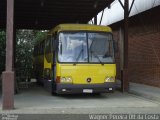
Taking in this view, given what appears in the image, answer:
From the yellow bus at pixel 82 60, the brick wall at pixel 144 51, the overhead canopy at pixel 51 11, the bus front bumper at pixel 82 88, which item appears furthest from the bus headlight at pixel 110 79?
the overhead canopy at pixel 51 11

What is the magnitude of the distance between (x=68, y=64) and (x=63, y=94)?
2.15 metres

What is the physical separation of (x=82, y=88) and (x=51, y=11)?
367 inches

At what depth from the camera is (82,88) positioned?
729 inches

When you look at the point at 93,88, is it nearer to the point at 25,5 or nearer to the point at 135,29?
the point at 25,5

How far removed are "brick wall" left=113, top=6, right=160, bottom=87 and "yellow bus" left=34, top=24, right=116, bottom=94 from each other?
5.11 meters

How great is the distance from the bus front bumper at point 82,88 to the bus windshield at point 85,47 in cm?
97

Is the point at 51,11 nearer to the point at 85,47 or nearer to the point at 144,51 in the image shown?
the point at 144,51

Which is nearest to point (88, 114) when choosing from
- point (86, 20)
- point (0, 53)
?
point (86, 20)

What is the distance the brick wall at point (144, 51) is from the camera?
24.0 metres

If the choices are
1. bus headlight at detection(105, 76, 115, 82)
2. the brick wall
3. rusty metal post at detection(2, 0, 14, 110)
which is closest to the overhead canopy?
the brick wall

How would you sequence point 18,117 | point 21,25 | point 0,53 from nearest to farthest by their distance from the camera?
point 18,117 < point 21,25 < point 0,53

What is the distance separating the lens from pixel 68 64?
61.1 ft

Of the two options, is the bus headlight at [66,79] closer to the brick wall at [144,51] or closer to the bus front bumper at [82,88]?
the bus front bumper at [82,88]

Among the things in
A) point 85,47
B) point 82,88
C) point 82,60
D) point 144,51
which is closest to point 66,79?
point 82,88
